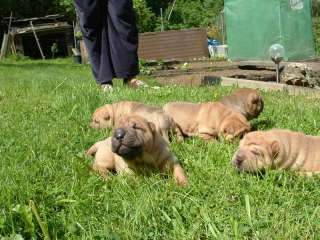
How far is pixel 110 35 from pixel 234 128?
339 centimetres

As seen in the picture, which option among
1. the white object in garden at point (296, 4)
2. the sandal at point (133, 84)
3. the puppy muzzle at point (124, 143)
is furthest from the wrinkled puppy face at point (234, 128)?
the white object in garden at point (296, 4)

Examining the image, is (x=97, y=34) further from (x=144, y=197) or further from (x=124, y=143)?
(x=144, y=197)

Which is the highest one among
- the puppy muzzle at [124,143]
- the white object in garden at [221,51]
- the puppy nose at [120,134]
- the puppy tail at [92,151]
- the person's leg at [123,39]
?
the person's leg at [123,39]

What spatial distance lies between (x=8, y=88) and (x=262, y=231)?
6.11 metres

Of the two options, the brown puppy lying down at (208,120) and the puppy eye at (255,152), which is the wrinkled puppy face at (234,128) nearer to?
the brown puppy lying down at (208,120)

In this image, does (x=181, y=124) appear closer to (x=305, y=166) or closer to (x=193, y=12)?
(x=305, y=166)

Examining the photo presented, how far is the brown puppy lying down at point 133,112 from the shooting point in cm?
443

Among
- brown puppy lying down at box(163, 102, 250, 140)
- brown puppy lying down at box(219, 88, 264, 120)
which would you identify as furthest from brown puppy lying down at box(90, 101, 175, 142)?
brown puppy lying down at box(219, 88, 264, 120)

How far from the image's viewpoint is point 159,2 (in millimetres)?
31766

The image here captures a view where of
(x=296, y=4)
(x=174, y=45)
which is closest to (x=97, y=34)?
(x=296, y=4)

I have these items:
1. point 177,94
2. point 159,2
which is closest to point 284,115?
point 177,94

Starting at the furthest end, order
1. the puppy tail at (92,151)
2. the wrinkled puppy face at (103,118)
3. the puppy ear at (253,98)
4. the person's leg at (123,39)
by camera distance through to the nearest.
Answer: the person's leg at (123,39) < the wrinkled puppy face at (103,118) < the puppy ear at (253,98) < the puppy tail at (92,151)

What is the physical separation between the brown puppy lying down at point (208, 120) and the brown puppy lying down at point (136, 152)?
990 millimetres

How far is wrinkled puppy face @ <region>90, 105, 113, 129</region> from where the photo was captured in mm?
4812
